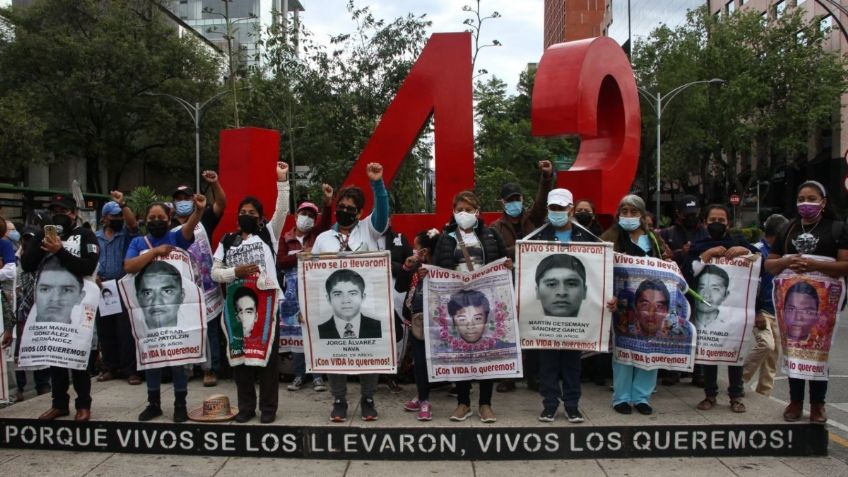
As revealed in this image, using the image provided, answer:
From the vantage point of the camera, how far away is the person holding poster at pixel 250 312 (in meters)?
5.62

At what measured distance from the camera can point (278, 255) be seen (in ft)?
22.3

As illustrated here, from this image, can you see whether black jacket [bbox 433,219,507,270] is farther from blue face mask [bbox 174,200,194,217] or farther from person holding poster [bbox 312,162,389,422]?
blue face mask [bbox 174,200,194,217]

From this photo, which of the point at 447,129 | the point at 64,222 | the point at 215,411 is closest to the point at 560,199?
the point at 447,129

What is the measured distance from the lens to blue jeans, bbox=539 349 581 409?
5539mm

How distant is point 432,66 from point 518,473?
4.54m

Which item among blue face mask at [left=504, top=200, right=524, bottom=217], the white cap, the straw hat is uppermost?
the white cap

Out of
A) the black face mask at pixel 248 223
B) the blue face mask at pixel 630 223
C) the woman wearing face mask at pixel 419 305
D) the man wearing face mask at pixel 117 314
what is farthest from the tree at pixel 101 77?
the blue face mask at pixel 630 223

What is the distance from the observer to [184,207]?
6676 mm

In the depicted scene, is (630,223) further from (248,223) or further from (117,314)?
(117,314)

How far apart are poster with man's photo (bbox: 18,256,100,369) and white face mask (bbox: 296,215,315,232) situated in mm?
1949


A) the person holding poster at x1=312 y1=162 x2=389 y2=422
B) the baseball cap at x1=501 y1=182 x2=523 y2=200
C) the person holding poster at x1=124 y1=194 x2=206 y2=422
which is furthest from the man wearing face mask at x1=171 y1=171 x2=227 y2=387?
the baseball cap at x1=501 y1=182 x2=523 y2=200

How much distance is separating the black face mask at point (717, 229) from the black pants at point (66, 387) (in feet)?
17.7

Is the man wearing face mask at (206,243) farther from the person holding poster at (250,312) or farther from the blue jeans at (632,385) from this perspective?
the blue jeans at (632,385)

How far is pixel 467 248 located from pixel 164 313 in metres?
2.50
